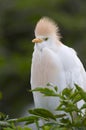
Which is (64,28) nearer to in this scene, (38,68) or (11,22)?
(11,22)

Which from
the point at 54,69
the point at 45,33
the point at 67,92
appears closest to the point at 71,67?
the point at 54,69

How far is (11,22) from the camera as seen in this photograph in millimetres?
11570

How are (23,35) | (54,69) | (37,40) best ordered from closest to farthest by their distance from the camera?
(37,40), (54,69), (23,35)

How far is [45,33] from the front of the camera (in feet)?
12.0

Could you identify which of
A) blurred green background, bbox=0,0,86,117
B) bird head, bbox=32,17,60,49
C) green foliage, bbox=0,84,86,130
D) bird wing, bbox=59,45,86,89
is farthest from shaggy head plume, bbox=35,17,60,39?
blurred green background, bbox=0,0,86,117

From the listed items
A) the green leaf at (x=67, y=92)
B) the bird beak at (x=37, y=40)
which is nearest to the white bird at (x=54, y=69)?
the bird beak at (x=37, y=40)

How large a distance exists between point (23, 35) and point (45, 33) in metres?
7.47

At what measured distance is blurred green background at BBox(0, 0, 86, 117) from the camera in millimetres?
9531

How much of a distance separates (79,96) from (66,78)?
58.8 inches

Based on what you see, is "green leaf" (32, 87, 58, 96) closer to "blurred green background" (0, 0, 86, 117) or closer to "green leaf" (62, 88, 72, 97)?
"green leaf" (62, 88, 72, 97)

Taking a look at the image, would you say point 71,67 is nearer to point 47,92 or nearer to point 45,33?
point 45,33

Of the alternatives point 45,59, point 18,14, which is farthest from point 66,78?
point 18,14

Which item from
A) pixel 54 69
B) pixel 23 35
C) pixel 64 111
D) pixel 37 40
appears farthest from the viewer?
pixel 23 35

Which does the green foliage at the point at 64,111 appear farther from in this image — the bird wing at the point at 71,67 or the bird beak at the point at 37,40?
the bird wing at the point at 71,67
